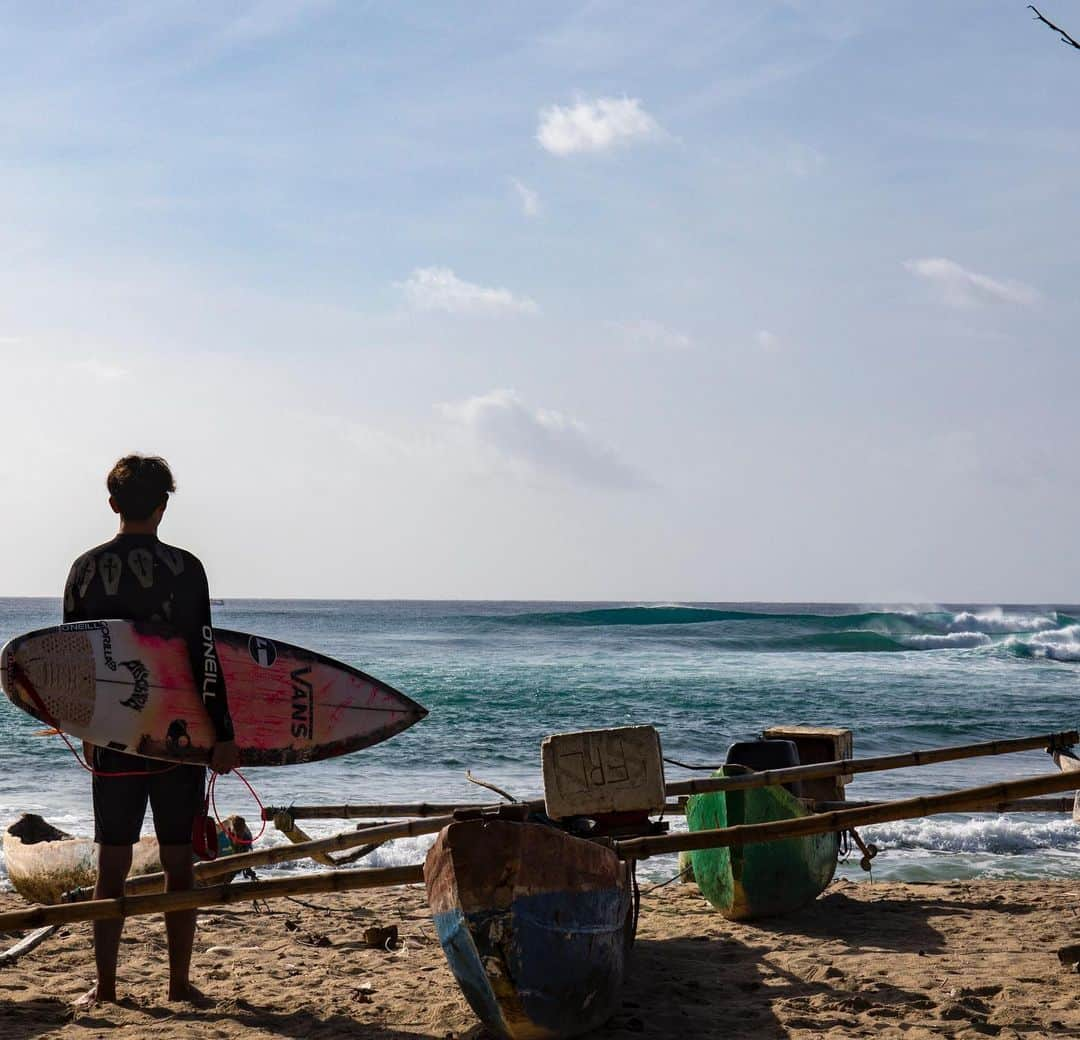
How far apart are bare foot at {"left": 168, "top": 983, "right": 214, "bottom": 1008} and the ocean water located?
14.8 feet

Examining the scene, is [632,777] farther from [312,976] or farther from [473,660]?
[473,660]

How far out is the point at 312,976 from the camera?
5.49 metres

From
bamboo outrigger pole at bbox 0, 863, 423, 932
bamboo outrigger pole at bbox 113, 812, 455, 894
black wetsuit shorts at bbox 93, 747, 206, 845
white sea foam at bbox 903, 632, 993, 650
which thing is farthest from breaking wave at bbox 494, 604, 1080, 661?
black wetsuit shorts at bbox 93, 747, 206, 845

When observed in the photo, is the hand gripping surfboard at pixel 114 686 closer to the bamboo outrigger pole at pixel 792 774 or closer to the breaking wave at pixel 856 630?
the bamboo outrigger pole at pixel 792 774

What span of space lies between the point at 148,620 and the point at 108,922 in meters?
1.20

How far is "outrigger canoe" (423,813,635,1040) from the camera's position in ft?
12.8

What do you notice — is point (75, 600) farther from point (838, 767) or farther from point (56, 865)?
point (838, 767)

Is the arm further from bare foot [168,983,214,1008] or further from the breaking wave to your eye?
the breaking wave

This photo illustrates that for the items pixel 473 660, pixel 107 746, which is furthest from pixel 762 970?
pixel 473 660

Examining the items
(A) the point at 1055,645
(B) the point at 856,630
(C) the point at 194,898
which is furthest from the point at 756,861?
(B) the point at 856,630

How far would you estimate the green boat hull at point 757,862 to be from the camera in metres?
6.36

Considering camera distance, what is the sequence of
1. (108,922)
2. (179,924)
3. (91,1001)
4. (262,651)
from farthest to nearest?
(262,651) → (91,1001) → (179,924) → (108,922)

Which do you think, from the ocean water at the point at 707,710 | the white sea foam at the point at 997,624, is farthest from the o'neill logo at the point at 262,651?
the white sea foam at the point at 997,624

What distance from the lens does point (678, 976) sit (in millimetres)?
5352
